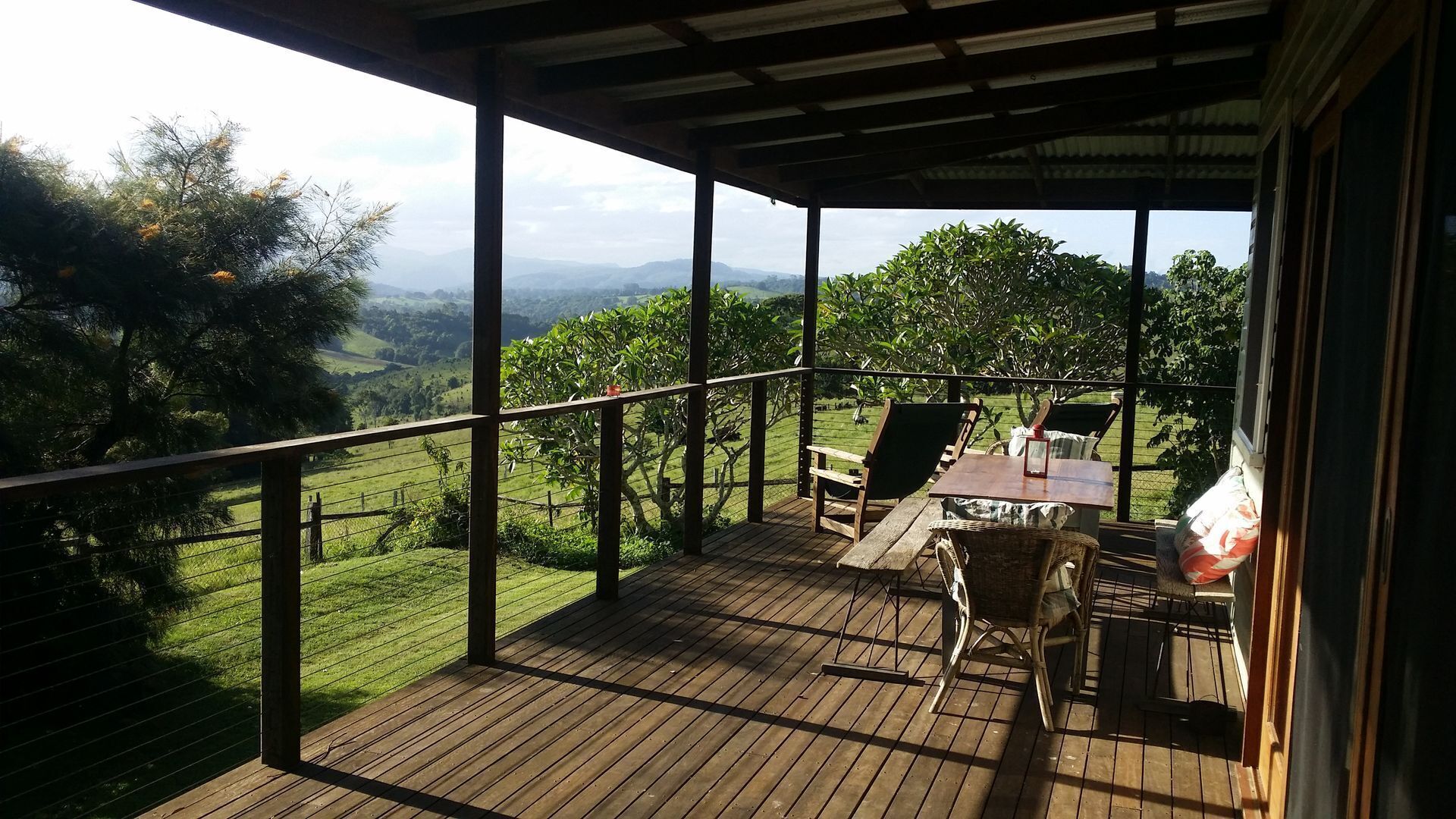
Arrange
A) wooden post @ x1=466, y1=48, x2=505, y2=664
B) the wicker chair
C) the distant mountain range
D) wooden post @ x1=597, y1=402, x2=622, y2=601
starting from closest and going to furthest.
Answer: the wicker chair, wooden post @ x1=466, y1=48, x2=505, y2=664, wooden post @ x1=597, y1=402, x2=622, y2=601, the distant mountain range

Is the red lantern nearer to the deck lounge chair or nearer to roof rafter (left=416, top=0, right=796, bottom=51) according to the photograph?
the deck lounge chair

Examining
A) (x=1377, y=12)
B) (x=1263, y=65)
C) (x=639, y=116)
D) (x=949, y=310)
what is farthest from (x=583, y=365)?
(x=1377, y=12)

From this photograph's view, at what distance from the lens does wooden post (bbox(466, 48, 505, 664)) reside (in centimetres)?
377

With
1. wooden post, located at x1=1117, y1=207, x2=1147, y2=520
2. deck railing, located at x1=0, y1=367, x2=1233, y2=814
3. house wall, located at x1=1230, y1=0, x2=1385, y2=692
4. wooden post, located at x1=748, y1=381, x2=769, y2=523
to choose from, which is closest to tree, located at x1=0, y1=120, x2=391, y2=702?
deck railing, located at x1=0, y1=367, x2=1233, y2=814

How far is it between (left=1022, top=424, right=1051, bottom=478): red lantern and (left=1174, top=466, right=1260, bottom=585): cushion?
0.76 m

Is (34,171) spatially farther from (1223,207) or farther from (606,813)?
(1223,207)

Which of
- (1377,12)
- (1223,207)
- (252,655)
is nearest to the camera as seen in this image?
(1377,12)

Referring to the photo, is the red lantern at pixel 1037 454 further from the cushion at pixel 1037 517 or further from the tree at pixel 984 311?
the tree at pixel 984 311

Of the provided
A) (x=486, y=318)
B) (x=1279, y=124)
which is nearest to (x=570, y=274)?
(x=486, y=318)

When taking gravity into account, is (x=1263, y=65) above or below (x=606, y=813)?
above

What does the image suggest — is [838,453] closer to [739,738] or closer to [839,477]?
[839,477]

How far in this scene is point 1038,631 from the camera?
3.49 metres

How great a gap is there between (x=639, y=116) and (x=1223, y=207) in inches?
175

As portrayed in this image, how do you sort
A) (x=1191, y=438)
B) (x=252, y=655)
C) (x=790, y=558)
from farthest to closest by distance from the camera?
(x=252, y=655) → (x=1191, y=438) → (x=790, y=558)
